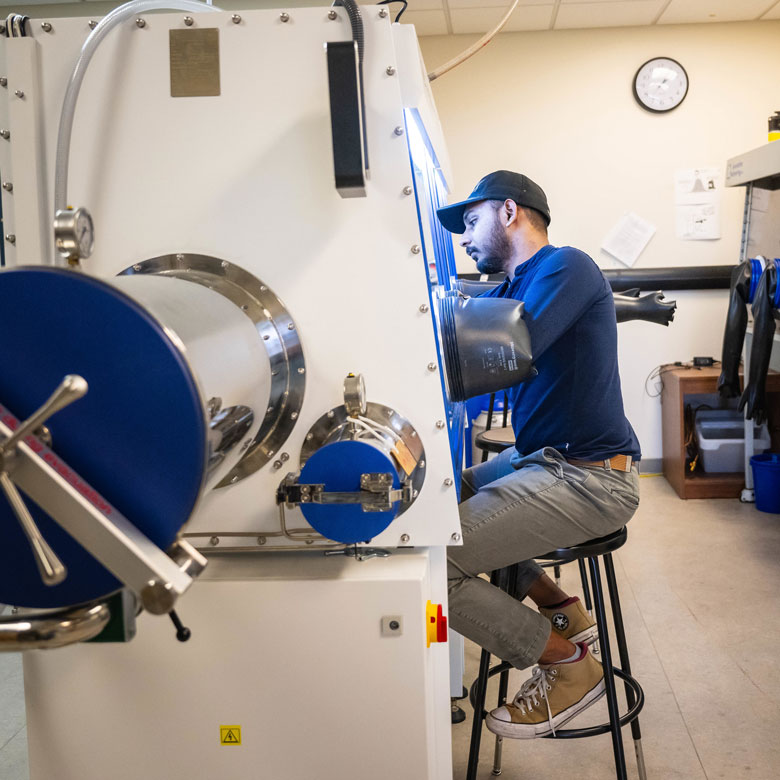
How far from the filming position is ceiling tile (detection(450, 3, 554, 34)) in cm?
430

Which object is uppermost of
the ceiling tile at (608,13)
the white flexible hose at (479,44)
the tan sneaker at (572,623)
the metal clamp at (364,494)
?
the ceiling tile at (608,13)

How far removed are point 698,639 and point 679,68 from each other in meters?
3.17

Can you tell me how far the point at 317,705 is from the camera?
1.24 metres

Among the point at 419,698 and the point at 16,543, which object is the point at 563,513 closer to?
the point at 419,698

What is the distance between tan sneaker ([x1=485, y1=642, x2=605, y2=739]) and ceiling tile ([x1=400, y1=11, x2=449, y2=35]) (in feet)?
11.0

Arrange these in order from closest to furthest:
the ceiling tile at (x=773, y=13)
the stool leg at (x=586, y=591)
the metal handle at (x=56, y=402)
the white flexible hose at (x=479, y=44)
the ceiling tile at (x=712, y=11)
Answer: the metal handle at (x=56, y=402), the white flexible hose at (x=479, y=44), the stool leg at (x=586, y=591), the ceiling tile at (x=712, y=11), the ceiling tile at (x=773, y=13)

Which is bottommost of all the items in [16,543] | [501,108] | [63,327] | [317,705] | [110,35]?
[317,705]

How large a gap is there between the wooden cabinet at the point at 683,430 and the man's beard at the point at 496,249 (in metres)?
2.46

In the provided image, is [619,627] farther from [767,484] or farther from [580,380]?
[767,484]

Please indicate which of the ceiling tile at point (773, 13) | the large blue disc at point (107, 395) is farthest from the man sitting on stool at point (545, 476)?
the ceiling tile at point (773, 13)

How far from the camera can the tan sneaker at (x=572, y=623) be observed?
193 centimetres

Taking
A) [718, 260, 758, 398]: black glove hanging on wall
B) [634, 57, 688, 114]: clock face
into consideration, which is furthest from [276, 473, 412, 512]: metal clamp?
[634, 57, 688, 114]: clock face

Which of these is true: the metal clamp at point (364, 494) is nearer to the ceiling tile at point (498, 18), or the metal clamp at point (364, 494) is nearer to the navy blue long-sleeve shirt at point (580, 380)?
the navy blue long-sleeve shirt at point (580, 380)


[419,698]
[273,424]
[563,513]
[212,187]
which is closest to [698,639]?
[563,513]
